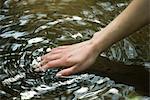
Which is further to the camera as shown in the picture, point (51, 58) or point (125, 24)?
point (51, 58)

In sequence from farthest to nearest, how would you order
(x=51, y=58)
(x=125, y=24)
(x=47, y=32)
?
(x=47, y=32) < (x=51, y=58) < (x=125, y=24)

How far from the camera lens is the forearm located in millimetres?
1583

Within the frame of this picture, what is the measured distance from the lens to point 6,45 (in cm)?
183

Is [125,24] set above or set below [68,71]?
above

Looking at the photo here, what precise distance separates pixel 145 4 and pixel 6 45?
0.65 meters

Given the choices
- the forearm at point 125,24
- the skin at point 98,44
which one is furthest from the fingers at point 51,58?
the forearm at point 125,24

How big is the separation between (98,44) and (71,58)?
13cm

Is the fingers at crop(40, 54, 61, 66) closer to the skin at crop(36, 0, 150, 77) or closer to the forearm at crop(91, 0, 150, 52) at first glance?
the skin at crop(36, 0, 150, 77)

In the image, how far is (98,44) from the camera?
166cm

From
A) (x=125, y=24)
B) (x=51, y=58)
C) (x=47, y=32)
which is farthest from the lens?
(x=47, y=32)

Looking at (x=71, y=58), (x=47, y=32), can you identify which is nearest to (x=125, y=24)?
(x=71, y=58)

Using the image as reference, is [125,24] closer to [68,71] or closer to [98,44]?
[98,44]

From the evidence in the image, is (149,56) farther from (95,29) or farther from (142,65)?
(95,29)

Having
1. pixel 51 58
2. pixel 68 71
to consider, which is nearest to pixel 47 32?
pixel 51 58
